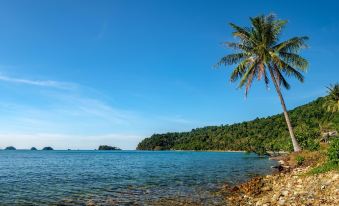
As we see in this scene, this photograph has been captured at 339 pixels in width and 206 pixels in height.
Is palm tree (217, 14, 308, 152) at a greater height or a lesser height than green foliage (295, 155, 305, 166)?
greater

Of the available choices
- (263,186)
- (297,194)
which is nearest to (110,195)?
(263,186)

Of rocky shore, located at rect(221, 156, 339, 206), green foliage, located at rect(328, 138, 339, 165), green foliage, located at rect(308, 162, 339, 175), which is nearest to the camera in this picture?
rocky shore, located at rect(221, 156, 339, 206)

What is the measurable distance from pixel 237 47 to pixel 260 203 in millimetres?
28384

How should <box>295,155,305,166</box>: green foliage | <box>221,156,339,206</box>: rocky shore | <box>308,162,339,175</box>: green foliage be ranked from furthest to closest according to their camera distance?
<box>295,155,305,166</box>: green foliage
<box>308,162,339,175</box>: green foliage
<box>221,156,339,206</box>: rocky shore

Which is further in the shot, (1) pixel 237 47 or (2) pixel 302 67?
(1) pixel 237 47

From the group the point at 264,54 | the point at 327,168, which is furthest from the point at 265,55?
the point at 327,168

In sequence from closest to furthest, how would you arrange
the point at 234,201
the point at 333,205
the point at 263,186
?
the point at 333,205
the point at 234,201
the point at 263,186

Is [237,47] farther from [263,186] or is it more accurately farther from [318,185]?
[318,185]

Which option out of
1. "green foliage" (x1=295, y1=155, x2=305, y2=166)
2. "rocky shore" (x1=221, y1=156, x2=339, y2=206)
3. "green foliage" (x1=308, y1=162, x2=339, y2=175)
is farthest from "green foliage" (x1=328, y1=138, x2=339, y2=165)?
"green foliage" (x1=295, y1=155, x2=305, y2=166)

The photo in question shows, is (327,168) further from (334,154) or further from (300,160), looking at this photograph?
(300,160)

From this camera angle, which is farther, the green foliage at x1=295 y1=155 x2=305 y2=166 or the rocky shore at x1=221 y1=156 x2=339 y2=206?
the green foliage at x1=295 y1=155 x2=305 y2=166

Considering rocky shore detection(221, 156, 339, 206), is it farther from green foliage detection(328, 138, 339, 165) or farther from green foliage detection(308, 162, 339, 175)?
green foliage detection(328, 138, 339, 165)

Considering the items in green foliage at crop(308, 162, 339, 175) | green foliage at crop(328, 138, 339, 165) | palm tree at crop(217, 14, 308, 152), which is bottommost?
green foliage at crop(308, 162, 339, 175)

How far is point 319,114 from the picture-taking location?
5723 inches
